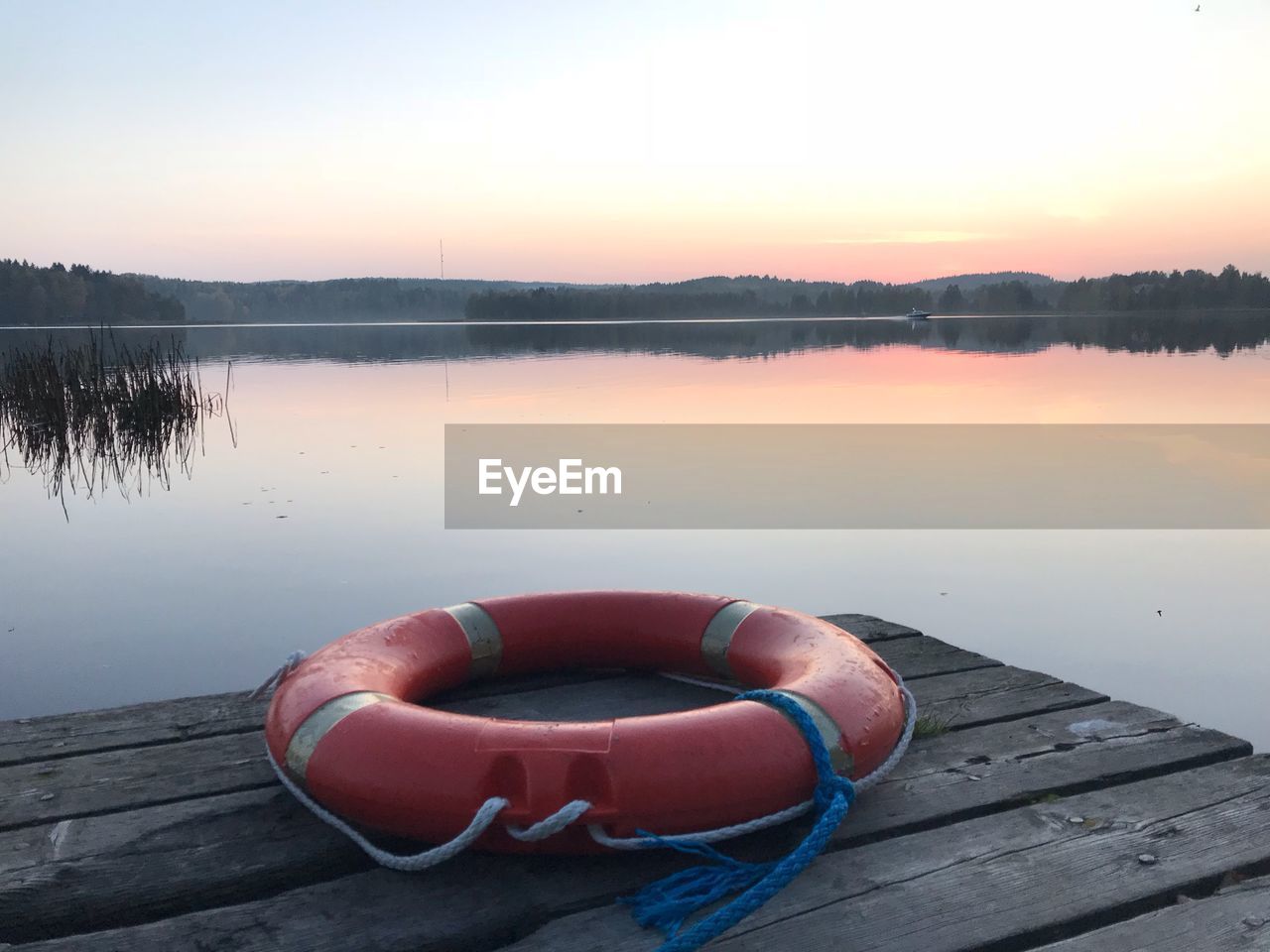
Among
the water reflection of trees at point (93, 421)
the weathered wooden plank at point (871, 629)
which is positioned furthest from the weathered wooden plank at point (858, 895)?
the water reflection of trees at point (93, 421)

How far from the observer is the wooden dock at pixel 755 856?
4.36 feet

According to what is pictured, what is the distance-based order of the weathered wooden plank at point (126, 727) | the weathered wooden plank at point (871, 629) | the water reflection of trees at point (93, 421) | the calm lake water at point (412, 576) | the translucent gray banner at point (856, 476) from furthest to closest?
the water reflection of trees at point (93, 421), the translucent gray banner at point (856, 476), the calm lake water at point (412, 576), the weathered wooden plank at point (871, 629), the weathered wooden plank at point (126, 727)

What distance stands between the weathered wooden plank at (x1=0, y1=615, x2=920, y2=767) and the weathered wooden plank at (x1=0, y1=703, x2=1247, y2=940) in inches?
13.7

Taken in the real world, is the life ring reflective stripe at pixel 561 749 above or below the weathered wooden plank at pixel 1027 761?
above

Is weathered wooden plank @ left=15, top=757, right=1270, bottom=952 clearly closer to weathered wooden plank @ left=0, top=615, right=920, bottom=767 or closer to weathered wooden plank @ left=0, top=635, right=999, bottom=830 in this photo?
weathered wooden plank @ left=0, top=635, right=999, bottom=830

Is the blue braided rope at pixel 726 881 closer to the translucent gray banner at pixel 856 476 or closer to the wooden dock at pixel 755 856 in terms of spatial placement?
the wooden dock at pixel 755 856

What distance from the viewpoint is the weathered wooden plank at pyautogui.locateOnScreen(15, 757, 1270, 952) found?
1316 millimetres

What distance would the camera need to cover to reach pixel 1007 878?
1.45 metres

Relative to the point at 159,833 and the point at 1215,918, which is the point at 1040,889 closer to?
the point at 1215,918

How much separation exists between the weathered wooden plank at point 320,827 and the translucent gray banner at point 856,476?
11.5 ft

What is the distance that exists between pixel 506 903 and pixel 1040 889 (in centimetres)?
78

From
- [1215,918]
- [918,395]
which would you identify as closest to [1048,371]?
[918,395]

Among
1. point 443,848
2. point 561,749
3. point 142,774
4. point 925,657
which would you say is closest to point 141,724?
point 142,774

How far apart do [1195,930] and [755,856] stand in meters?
0.61
